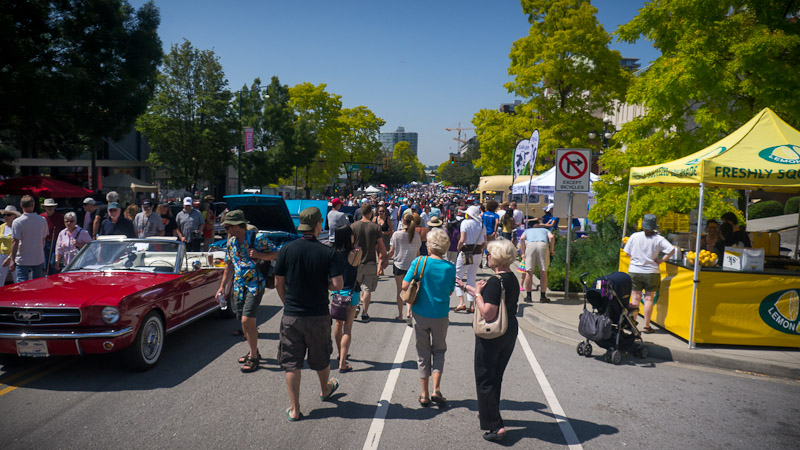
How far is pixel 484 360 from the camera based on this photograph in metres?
4.35

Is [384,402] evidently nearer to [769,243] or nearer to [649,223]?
[649,223]

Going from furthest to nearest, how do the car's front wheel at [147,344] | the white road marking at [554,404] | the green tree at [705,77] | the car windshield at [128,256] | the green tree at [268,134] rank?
the green tree at [268,134], the green tree at [705,77], the car windshield at [128,256], the car's front wheel at [147,344], the white road marking at [554,404]

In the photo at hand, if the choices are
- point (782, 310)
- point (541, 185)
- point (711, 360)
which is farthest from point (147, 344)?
point (541, 185)

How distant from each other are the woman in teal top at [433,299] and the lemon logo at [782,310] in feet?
17.4

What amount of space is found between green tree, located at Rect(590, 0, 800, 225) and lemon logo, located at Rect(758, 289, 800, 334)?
16.8ft

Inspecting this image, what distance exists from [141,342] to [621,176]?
1216 cm

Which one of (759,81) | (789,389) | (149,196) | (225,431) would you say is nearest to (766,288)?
(789,389)

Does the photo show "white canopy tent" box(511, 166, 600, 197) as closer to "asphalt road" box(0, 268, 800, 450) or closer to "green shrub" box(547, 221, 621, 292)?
"green shrub" box(547, 221, 621, 292)

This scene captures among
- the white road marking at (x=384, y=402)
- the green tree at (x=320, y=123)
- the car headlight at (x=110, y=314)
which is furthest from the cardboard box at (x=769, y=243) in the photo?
the green tree at (x=320, y=123)

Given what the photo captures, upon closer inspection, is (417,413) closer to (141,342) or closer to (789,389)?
(141,342)

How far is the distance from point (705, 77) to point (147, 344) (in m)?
12.2

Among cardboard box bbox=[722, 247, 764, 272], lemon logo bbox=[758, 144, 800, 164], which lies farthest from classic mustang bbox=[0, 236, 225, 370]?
lemon logo bbox=[758, 144, 800, 164]

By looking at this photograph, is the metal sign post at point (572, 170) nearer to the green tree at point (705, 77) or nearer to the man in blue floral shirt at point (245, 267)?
the green tree at point (705, 77)

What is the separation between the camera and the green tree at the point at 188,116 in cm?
3059
